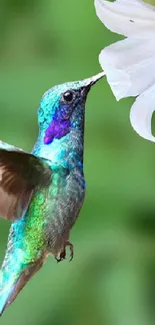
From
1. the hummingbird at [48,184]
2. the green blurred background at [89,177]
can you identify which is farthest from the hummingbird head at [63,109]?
the green blurred background at [89,177]

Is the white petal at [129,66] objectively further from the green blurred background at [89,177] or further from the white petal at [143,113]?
the green blurred background at [89,177]

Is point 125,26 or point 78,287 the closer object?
point 125,26

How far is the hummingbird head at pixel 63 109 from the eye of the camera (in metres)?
0.42

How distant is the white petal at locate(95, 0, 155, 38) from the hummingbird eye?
5 centimetres

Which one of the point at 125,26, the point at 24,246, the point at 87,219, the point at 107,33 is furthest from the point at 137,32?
the point at 107,33

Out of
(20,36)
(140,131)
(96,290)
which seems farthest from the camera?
(20,36)

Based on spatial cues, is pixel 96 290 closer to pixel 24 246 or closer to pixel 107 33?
pixel 107 33

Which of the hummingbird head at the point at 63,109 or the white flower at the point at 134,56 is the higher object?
the white flower at the point at 134,56

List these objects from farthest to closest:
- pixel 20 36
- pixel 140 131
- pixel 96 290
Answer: pixel 20 36
pixel 96 290
pixel 140 131

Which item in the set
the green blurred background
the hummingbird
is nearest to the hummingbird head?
the hummingbird

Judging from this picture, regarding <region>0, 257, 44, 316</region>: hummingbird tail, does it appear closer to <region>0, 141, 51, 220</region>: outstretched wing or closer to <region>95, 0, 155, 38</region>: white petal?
<region>0, 141, 51, 220</region>: outstretched wing

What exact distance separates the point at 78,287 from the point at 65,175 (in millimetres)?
562

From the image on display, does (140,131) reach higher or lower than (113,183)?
higher

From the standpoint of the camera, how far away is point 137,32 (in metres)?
0.40
